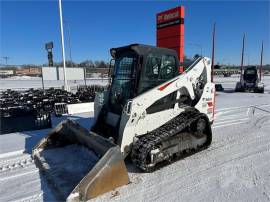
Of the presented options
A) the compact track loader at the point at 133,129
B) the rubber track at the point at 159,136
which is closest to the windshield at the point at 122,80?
the compact track loader at the point at 133,129

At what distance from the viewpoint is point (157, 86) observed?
4.32 metres

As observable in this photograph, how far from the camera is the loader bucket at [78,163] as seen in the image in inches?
126

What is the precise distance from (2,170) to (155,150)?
9.77 ft

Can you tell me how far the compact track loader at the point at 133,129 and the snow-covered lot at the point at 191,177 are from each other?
19 cm

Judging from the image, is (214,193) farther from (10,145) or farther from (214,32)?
(214,32)

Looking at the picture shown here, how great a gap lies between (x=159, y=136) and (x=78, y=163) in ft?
5.20

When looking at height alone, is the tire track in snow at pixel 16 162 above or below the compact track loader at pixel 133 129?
below

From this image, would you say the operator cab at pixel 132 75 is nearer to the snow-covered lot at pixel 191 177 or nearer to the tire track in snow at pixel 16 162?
the snow-covered lot at pixel 191 177

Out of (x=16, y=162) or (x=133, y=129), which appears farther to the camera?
(x=16, y=162)

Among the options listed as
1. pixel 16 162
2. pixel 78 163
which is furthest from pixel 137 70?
pixel 16 162

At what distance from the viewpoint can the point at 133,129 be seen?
13.4 feet

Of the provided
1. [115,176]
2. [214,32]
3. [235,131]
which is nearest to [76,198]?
[115,176]

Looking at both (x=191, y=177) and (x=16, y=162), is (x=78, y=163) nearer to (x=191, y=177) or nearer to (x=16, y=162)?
(x=16, y=162)

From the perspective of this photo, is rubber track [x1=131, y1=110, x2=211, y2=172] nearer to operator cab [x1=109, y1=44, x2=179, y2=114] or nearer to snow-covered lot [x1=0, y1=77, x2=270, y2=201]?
snow-covered lot [x1=0, y1=77, x2=270, y2=201]
